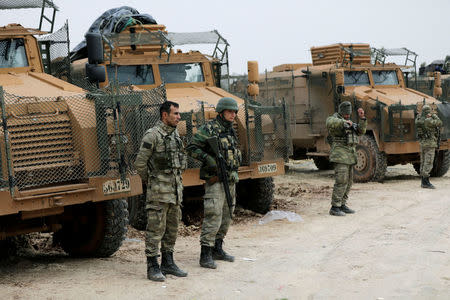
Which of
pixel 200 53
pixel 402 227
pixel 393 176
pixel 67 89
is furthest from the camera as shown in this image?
pixel 393 176

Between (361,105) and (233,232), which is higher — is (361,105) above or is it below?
above

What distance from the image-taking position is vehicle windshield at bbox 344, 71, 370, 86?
525 inches

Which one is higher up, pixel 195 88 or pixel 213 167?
pixel 195 88

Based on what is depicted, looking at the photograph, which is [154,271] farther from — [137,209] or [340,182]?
[340,182]

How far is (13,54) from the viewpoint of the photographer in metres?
7.29

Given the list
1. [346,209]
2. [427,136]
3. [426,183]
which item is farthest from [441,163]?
[346,209]

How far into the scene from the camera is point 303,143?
14.2 m

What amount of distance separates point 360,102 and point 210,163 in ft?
23.7

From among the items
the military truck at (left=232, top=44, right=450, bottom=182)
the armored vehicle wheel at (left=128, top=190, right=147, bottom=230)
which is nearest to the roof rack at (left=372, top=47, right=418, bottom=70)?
the military truck at (left=232, top=44, right=450, bottom=182)

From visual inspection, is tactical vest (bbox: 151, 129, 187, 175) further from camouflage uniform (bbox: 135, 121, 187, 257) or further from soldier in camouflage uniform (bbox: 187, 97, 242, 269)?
soldier in camouflage uniform (bbox: 187, 97, 242, 269)

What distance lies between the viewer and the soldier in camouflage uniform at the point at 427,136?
37.5ft

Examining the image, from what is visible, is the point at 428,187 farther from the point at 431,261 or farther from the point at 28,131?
the point at 28,131

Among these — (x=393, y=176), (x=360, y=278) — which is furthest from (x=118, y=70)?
(x=393, y=176)

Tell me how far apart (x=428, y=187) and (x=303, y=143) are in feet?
10.7
